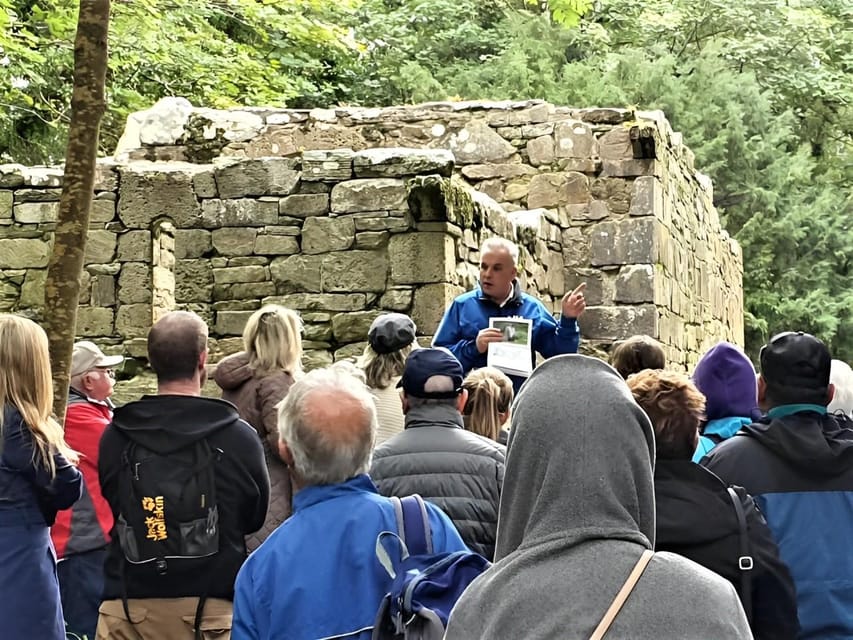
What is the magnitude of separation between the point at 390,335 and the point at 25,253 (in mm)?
4952

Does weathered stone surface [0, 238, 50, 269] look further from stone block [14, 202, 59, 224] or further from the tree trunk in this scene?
the tree trunk

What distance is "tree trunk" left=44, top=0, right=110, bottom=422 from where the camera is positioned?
570 cm

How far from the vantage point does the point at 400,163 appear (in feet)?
29.1

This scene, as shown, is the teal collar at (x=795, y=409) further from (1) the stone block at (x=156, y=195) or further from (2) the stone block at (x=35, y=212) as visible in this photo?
(2) the stone block at (x=35, y=212)

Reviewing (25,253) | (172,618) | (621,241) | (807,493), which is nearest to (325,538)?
(172,618)

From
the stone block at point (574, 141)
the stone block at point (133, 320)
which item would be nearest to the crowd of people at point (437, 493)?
the stone block at point (133, 320)

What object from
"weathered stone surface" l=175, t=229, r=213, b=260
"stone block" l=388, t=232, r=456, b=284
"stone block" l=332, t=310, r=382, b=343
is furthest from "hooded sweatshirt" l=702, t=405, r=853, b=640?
"weathered stone surface" l=175, t=229, r=213, b=260

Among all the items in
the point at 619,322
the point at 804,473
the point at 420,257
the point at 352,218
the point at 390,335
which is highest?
the point at 352,218

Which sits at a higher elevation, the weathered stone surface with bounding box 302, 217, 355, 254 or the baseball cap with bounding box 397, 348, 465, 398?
the weathered stone surface with bounding box 302, 217, 355, 254

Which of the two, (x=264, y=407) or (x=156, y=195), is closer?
(x=264, y=407)

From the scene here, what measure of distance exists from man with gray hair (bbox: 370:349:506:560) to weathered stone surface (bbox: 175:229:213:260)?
5.20 meters

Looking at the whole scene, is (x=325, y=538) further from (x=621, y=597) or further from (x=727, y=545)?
(x=621, y=597)

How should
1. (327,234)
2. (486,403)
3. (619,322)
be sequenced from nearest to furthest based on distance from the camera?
(486,403) < (327,234) < (619,322)

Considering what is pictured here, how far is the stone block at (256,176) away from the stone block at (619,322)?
14.0 ft
